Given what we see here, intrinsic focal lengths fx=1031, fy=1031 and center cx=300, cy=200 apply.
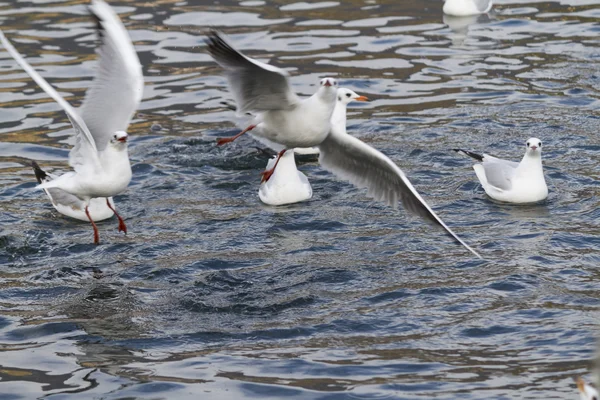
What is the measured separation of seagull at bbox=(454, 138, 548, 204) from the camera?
1048cm

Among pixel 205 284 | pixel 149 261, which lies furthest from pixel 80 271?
pixel 205 284

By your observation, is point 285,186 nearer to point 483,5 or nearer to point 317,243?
point 317,243

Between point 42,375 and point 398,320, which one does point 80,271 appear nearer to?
point 42,375

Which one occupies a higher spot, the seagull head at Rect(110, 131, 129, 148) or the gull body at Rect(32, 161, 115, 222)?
the seagull head at Rect(110, 131, 129, 148)

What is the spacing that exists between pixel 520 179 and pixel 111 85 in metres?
4.26

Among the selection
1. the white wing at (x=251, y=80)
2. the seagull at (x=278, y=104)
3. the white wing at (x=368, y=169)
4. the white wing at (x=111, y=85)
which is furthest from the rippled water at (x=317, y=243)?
the white wing at (x=251, y=80)

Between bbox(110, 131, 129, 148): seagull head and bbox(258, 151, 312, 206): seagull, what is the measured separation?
7.97ft

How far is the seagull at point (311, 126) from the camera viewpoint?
779cm

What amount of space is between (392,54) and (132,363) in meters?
9.59

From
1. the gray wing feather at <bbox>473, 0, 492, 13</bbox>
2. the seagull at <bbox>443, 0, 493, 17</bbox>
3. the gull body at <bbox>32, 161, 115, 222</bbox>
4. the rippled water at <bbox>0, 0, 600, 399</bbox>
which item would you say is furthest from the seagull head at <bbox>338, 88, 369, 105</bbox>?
the gray wing feather at <bbox>473, 0, 492, 13</bbox>

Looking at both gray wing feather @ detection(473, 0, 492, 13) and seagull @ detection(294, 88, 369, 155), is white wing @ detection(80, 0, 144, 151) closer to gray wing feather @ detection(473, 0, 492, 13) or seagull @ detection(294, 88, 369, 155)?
seagull @ detection(294, 88, 369, 155)

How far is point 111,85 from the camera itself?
353 inches

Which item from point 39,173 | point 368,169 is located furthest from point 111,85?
point 368,169

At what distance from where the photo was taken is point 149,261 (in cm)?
934
